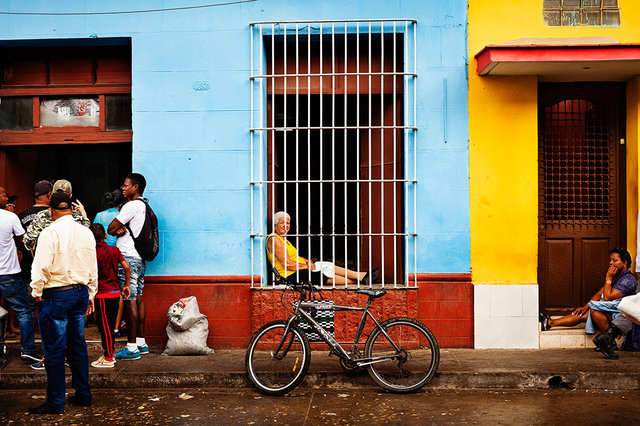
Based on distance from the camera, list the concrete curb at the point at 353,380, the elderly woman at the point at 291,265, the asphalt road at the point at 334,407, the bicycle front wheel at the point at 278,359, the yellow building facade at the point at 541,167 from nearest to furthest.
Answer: the asphalt road at the point at 334,407, the bicycle front wheel at the point at 278,359, the concrete curb at the point at 353,380, the yellow building facade at the point at 541,167, the elderly woman at the point at 291,265

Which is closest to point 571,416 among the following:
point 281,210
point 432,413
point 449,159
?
point 432,413

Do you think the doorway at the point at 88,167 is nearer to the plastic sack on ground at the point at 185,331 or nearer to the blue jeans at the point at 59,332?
the plastic sack on ground at the point at 185,331

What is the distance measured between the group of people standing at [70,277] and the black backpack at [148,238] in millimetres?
53

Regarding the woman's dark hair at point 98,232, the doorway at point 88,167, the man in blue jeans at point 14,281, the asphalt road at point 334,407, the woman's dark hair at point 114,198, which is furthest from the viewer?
the doorway at point 88,167

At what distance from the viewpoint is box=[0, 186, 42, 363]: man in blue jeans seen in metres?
7.12

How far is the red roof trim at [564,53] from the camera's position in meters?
7.21

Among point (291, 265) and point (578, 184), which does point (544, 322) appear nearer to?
point (578, 184)

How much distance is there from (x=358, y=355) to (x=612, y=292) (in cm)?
315

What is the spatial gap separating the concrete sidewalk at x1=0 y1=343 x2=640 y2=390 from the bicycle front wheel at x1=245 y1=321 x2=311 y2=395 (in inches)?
13.6

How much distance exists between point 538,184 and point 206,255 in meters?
4.02

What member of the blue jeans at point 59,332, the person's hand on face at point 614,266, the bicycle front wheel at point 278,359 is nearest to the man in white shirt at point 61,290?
the blue jeans at point 59,332

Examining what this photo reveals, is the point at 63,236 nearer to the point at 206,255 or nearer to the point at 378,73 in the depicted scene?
the point at 206,255

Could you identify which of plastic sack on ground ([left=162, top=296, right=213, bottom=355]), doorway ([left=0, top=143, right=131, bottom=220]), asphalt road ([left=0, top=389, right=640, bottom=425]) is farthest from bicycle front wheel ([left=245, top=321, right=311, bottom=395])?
doorway ([left=0, top=143, right=131, bottom=220])

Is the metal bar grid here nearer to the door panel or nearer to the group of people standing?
the door panel
